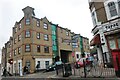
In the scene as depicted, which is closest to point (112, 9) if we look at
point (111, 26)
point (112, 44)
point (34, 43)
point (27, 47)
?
point (111, 26)

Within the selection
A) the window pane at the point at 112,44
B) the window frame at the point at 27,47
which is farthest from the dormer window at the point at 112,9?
the window frame at the point at 27,47

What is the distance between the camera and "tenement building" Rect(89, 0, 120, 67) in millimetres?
14438

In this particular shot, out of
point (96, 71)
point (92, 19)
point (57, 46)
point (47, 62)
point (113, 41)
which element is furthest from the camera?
point (57, 46)

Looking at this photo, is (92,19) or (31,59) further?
(31,59)

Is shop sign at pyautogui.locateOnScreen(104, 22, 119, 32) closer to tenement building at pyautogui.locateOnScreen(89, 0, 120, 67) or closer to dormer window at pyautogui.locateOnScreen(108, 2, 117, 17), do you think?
tenement building at pyautogui.locateOnScreen(89, 0, 120, 67)

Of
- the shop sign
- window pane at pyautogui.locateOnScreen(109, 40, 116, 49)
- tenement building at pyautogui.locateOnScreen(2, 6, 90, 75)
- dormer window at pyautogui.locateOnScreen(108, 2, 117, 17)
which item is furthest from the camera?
tenement building at pyautogui.locateOnScreen(2, 6, 90, 75)

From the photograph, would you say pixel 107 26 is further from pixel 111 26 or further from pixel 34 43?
pixel 34 43

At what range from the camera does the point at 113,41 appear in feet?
48.2

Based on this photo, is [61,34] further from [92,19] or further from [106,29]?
[106,29]

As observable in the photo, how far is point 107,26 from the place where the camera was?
15.1m

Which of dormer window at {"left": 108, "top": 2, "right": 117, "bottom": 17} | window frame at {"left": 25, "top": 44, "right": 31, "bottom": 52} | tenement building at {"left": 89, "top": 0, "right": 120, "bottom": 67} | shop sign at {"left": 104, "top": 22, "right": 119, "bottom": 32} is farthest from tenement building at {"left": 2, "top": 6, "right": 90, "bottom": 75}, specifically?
dormer window at {"left": 108, "top": 2, "right": 117, "bottom": 17}

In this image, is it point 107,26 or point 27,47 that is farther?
point 27,47

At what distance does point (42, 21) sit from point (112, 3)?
22.9m

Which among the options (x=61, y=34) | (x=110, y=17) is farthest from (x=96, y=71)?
(x=61, y=34)
